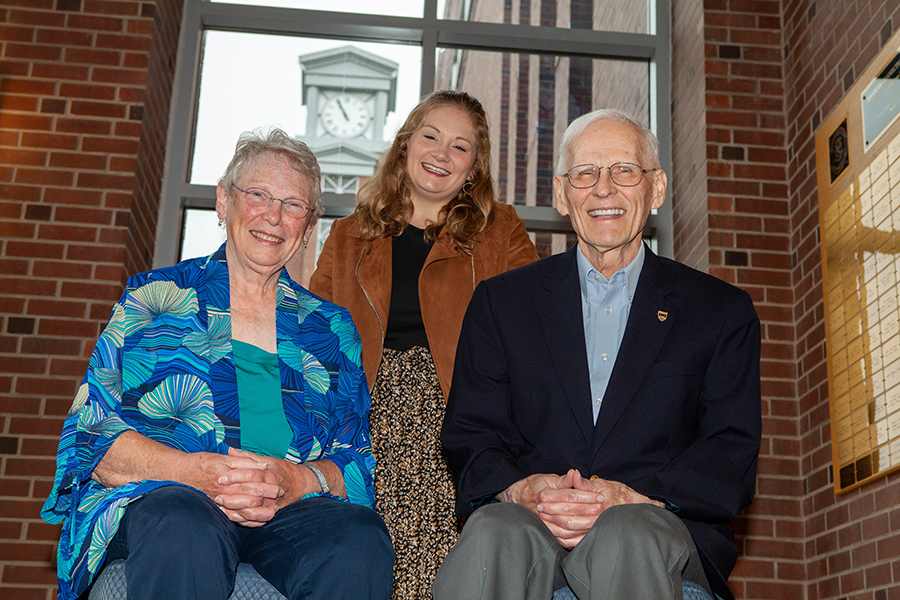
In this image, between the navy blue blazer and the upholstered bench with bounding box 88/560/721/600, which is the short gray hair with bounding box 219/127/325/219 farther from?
the upholstered bench with bounding box 88/560/721/600

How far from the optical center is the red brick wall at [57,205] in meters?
3.77

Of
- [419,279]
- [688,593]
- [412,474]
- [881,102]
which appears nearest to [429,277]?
[419,279]

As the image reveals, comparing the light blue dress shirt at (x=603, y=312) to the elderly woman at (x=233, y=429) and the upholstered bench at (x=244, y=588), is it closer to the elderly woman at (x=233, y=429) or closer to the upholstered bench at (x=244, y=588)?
the upholstered bench at (x=244, y=588)

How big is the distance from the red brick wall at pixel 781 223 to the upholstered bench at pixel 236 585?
2.26 m

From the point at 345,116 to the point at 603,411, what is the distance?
3.20m

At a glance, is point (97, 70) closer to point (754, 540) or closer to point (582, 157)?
point (582, 157)

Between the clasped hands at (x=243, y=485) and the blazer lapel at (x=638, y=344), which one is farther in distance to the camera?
the blazer lapel at (x=638, y=344)

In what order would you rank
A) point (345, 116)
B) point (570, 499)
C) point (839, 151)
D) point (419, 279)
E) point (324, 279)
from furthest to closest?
point (345, 116), point (839, 151), point (324, 279), point (419, 279), point (570, 499)

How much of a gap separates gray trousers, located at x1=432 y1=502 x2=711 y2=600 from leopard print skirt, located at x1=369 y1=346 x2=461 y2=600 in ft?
2.76

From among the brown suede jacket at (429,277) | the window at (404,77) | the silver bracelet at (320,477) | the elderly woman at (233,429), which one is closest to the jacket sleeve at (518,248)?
the brown suede jacket at (429,277)

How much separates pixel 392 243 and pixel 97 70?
7.01 feet

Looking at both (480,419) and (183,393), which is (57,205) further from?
(480,419)

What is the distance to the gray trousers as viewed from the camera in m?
1.65

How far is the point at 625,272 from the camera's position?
7.66 ft
